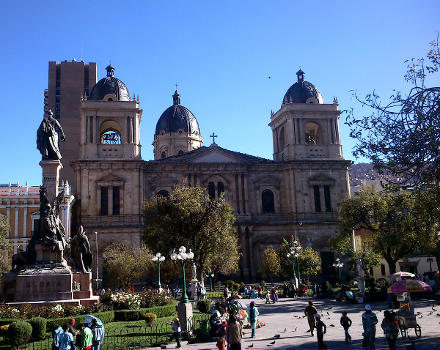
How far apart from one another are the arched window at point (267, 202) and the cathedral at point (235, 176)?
102mm

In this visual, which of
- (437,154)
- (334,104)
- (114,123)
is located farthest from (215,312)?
(334,104)

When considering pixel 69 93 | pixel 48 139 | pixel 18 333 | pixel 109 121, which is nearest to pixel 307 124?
pixel 109 121

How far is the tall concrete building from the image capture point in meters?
81.7

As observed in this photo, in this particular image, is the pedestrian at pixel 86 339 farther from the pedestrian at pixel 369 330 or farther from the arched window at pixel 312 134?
the arched window at pixel 312 134

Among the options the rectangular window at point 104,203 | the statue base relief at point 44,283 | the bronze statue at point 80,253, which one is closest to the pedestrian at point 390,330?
the statue base relief at point 44,283

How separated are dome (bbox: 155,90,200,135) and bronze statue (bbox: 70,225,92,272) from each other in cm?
4377

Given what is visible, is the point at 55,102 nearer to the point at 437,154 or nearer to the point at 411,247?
the point at 411,247

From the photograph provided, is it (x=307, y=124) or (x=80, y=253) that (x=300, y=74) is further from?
(x=80, y=253)

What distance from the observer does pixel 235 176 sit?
5028cm

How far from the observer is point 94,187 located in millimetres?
46312

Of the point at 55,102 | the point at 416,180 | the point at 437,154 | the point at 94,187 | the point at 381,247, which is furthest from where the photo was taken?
the point at 55,102

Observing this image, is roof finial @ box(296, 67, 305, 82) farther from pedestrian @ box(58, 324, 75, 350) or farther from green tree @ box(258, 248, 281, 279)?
pedestrian @ box(58, 324, 75, 350)

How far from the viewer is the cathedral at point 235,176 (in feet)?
152

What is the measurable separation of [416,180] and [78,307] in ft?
41.6
